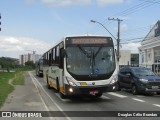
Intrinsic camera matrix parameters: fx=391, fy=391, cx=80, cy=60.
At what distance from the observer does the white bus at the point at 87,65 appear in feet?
58.0

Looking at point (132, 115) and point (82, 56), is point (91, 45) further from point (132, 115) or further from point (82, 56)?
point (132, 115)

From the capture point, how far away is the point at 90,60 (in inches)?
709

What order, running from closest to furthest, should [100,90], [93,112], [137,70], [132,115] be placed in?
[132,115], [93,112], [100,90], [137,70]

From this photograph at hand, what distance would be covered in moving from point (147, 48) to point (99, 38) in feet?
189

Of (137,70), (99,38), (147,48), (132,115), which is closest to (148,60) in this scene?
(147,48)

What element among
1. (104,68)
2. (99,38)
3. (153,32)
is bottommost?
(104,68)

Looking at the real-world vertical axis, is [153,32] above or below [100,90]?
above

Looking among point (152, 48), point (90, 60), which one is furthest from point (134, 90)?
point (152, 48)

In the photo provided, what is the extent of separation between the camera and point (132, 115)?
529 inches

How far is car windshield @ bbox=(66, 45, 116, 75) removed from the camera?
703 inches

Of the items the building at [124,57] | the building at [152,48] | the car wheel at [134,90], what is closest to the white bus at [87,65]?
the car wheel at [134,90]

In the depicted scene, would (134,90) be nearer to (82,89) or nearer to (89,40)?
(89,40)

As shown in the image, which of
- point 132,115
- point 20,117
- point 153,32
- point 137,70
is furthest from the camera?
point 153,32

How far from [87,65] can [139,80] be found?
569 cm
